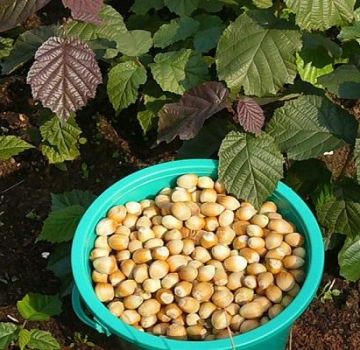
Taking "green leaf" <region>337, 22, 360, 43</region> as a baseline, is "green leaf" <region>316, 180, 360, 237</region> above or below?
below

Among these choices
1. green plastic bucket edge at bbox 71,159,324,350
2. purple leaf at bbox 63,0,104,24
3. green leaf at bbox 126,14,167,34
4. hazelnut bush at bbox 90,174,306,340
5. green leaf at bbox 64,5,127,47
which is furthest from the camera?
green leaf at bbox 126,14,167,34

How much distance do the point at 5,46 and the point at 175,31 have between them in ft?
2.06

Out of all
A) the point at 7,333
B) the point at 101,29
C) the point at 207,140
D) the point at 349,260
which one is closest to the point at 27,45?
the point at 101,29

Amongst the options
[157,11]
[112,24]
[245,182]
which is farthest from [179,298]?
[157,11]

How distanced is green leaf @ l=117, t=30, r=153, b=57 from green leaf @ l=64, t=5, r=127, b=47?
4 centimetres

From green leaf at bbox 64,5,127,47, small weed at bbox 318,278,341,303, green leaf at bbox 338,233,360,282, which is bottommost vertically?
small weed at bbox 318,278,341,303

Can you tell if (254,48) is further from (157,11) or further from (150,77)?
(157,11)

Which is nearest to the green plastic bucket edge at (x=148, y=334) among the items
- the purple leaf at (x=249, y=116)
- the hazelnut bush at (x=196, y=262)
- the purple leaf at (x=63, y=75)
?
the hazelnut bush at (x=196, y=262)

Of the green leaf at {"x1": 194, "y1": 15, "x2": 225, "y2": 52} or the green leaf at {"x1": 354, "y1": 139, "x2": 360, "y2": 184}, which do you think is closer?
the green leaf at {"x1": 354, "y1": 139, "x2": 360, "y2": 184}

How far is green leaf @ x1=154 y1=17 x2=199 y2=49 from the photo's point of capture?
8.32ft

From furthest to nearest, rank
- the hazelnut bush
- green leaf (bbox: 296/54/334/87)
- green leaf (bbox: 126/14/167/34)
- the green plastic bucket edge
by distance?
green leaf (bbox: 126/14/167/34)
green leaf (bbox: 296/54/334/87)
the hazelnut bush
the green plastic bucket edge

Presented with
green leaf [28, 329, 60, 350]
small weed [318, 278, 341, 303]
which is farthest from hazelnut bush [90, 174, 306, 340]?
small weed [318, 278, 341, 303]

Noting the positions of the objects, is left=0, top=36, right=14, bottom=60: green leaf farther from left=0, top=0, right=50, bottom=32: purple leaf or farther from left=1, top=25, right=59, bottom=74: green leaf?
left=0, top=0, right=50, bottom=32: purple leaf

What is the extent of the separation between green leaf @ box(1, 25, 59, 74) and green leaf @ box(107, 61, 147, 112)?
21 centimetres
